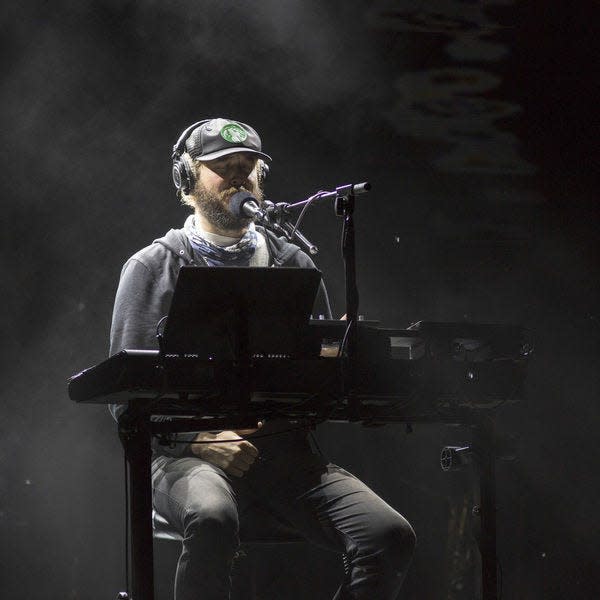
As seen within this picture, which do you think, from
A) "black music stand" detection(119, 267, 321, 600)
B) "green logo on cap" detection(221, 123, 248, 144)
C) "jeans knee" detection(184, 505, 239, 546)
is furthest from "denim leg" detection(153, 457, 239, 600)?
"green logo on cap" detection(221, 123, 248, 144)

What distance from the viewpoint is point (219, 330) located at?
80.4 inches

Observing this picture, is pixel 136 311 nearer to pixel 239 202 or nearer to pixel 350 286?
pixel 239 202

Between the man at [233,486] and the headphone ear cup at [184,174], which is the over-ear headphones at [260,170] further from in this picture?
the headphone ear cup at [184,174]

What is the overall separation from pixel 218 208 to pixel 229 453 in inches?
35.8

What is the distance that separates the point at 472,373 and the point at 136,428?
86 centimetres

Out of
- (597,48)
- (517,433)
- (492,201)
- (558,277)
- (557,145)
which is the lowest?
(517,433)

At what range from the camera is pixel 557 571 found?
3824 millimetres

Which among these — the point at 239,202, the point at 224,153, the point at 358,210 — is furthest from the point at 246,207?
the point at 358,210

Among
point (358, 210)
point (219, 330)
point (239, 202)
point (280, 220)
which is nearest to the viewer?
point (219, 330)

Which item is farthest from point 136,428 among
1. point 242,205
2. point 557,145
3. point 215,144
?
point 557,145

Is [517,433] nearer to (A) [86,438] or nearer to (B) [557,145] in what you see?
(B) [557,145]

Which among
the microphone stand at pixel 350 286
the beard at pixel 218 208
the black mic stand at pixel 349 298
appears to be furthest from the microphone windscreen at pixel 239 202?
the beard at pixel 218 208

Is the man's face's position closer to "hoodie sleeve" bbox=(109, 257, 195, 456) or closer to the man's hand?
"hoodie sleeve" bbox=(109, 257, 195, 456)

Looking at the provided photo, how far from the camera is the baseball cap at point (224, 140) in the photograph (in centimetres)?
311
